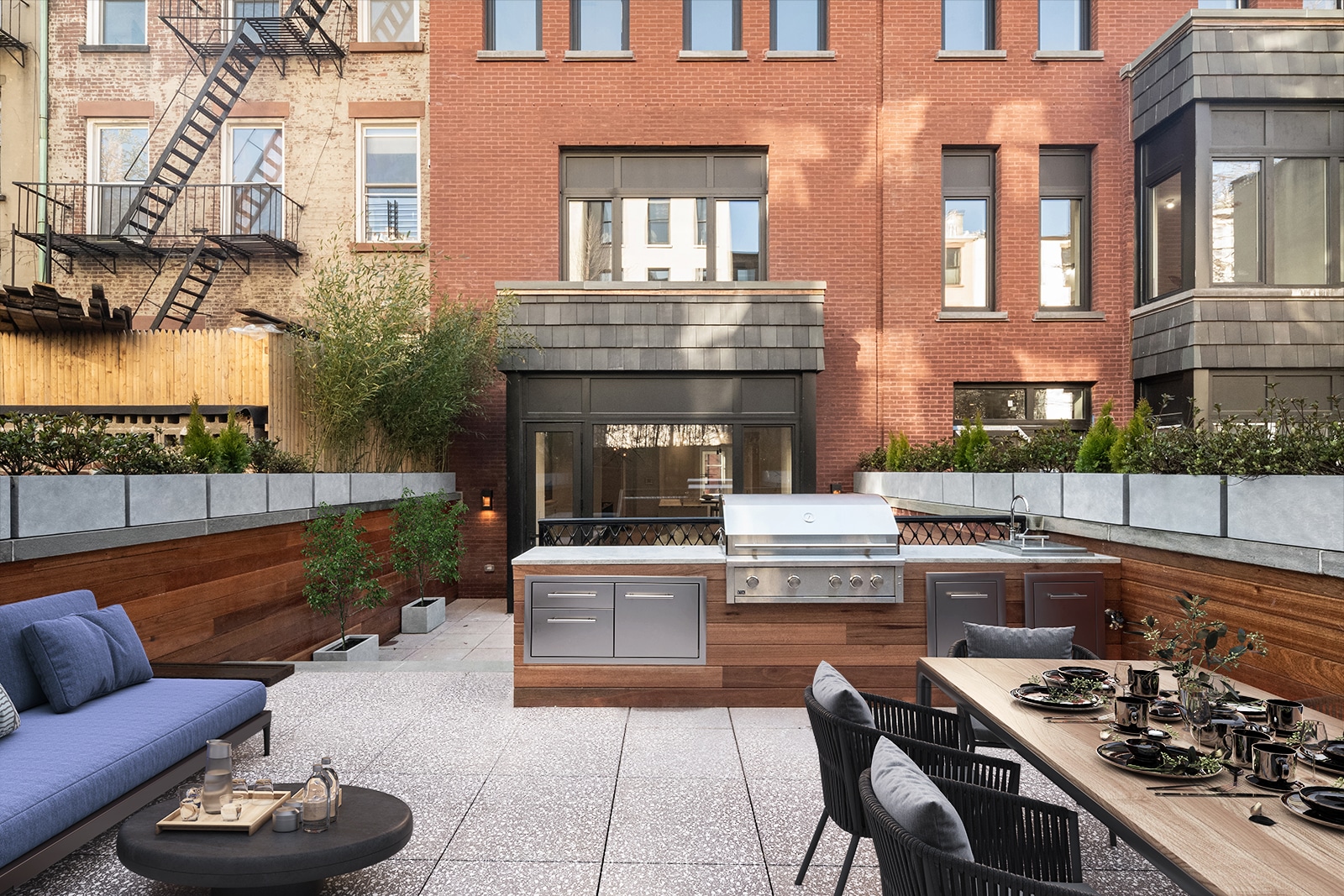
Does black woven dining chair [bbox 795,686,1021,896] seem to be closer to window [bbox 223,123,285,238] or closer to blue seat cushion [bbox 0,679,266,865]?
blue seat cushion [bbox 0,679,266,865]

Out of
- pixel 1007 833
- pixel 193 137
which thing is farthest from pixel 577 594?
pixel 193 137

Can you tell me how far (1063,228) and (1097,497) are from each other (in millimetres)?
6951

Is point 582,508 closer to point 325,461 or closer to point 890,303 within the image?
point 325,461

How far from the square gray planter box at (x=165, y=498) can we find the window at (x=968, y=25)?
10775 mm

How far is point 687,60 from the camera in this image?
10781 mm

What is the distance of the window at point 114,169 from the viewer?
10.9m

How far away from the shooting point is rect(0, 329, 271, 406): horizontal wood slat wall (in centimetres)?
849

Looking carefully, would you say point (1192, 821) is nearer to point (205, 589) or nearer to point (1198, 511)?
point (1198, 511)

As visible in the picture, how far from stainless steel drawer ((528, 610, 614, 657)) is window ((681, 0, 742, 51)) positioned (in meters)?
8.67

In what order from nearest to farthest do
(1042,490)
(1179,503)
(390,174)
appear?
(1179,503) → (1042,490) → (390,174)

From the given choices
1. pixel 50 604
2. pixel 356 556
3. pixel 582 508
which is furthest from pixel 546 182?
pixel 50 604

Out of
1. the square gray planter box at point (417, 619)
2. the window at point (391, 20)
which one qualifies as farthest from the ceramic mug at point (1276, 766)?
the window at point (391, 20)

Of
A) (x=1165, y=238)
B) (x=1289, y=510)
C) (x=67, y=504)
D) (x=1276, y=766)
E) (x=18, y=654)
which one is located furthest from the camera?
(x=1165, y=238)

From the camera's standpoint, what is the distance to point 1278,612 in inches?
146
